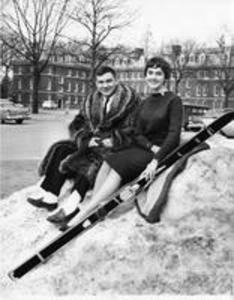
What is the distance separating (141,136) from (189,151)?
1.29 ft

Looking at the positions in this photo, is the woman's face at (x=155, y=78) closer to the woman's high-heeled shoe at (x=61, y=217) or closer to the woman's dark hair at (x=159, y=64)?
the woman's dark hair at (x=159, y=64)

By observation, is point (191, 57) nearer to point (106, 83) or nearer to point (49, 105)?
point (49, 105)

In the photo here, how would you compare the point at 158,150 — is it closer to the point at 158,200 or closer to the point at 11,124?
the point at 158,200

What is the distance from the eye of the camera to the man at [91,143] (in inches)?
155

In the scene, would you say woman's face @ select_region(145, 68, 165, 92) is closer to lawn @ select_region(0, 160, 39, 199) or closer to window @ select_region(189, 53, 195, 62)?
lawn @ select_region(0, 160, 39, 199)

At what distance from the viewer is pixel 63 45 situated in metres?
28.2

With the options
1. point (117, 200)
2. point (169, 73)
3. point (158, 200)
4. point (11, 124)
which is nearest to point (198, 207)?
point (158, 200)

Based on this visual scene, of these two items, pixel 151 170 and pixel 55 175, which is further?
pixel 55 175

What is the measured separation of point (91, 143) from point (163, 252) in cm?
120

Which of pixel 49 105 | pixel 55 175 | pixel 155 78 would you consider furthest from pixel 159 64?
pixel 49 105

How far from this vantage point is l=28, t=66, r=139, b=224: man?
394 centimetres

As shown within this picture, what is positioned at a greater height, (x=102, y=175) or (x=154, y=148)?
(x=154, y=148)

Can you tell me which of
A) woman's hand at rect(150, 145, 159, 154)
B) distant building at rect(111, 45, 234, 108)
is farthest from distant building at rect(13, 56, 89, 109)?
woman's hand at rect(150, 145, 159, 154)

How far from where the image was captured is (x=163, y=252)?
10.9ft
